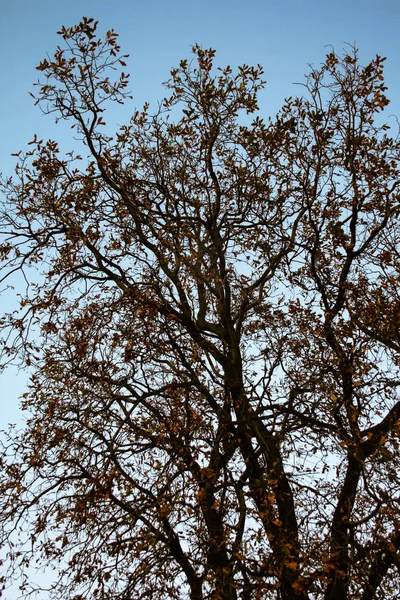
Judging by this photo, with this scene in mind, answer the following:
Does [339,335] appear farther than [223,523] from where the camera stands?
Yes

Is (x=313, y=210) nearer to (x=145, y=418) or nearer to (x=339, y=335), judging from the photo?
(x=339, y=335)

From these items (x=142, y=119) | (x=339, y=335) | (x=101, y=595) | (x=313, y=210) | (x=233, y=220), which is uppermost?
(x=142, y=119)

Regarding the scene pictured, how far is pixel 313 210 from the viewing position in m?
10.4

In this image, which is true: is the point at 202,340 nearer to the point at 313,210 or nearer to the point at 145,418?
the point at 145,418

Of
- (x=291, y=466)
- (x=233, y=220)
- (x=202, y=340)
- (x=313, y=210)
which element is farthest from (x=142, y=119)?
(x=291, y=466)

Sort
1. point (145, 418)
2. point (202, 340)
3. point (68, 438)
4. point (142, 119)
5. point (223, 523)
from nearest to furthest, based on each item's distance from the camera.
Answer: point (223, 523)
point (68, 438)
point (145, 418)
point (202, 340)
point (142, 119)

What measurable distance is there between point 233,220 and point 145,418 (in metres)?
4.86

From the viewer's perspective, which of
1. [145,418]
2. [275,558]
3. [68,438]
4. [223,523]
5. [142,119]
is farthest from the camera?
[142,119]

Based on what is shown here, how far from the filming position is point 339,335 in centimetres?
912

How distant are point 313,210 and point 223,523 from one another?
19.7 feet

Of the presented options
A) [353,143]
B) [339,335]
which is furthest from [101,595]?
[353,143]

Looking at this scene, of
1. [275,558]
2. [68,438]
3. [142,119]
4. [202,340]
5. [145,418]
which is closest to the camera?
[275,558]

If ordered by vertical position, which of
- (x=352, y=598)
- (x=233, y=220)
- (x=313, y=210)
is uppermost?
(x=233, y=220)

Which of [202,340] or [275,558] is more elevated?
[202,340]
